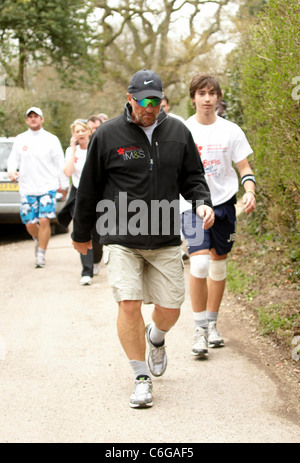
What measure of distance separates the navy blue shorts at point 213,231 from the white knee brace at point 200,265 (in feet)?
0.24

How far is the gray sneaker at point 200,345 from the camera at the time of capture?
5.52 meters

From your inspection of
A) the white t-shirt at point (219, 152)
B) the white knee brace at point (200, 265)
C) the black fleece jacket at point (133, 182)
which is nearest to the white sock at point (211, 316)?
the white knee brace at point (200, 265)

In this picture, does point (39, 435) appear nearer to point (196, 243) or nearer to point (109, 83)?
point (196, 243)

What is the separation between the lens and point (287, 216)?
23.5 ft

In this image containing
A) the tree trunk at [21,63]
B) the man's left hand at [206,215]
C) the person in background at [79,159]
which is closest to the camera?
the man's left hand at [206,215]

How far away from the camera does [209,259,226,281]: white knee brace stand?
19.5 ft

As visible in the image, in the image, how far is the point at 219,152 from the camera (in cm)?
568

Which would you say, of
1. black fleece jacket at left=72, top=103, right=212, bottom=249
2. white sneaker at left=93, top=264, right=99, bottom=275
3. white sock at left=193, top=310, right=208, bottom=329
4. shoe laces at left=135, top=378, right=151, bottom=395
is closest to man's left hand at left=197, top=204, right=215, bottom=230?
black fleece jacket at left=72, top=103, right=212, bottom=249

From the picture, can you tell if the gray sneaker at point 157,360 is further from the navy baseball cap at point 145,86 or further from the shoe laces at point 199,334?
the navy baseball cap at point 145,86

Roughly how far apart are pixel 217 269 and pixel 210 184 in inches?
30.0

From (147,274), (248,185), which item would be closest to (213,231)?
(248,185)

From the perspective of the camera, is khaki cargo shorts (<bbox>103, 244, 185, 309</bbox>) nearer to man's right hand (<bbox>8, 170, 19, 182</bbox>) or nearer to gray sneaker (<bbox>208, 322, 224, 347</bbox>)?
gray sneaker (<bbox>208, 322, 224, 347</bbox>)

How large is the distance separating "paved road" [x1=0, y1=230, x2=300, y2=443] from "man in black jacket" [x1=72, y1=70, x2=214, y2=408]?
32 centimetres
